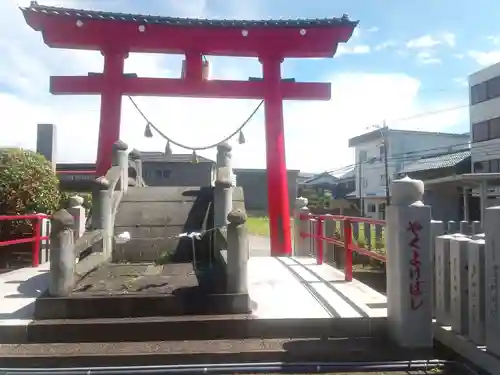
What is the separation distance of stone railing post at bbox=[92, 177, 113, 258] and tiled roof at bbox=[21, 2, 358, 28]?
5145 millimetres

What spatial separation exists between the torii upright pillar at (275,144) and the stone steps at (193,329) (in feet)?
21.6

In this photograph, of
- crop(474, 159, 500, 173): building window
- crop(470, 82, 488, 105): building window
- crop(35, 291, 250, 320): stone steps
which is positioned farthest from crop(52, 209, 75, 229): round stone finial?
crop(470, 82, 488, 105): building window

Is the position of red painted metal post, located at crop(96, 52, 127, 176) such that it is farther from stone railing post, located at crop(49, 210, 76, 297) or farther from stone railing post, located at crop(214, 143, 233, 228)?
stone railing post, located at crop(49, 210, 76, 297)

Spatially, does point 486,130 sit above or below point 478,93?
below

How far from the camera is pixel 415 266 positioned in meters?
4.29

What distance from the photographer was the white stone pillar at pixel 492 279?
363cm

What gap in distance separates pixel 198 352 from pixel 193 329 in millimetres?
452

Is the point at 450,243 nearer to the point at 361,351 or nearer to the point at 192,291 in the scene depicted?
the point at 361,351

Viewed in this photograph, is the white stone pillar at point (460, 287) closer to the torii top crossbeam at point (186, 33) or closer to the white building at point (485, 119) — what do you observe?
the torii top crossbeam at point (186, 33)

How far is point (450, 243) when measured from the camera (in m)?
4.37

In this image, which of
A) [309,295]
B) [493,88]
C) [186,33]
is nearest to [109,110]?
[186,33]

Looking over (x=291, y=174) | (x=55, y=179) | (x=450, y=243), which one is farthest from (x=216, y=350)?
(x=291, y=174)

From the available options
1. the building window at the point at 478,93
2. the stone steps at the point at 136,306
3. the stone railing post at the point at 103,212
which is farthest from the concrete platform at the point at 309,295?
the building window at the point at 478,93

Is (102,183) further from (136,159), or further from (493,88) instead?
(493,88)
